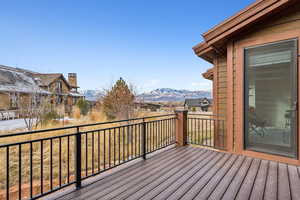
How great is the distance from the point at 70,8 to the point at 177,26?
6142 mm

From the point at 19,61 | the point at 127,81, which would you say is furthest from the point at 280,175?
the point at 19,61

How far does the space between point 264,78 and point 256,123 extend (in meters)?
0.88

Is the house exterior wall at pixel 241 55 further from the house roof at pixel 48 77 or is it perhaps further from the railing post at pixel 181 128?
the house roof at pixel 48 77

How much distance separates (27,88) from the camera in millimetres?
12125

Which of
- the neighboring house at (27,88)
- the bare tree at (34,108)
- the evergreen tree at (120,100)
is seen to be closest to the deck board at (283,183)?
the evergreen tree at (120,100)

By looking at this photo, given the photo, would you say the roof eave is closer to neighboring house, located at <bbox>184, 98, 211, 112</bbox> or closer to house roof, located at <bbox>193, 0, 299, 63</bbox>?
house roof, located at <bbox>193, 0, 299, 63</bbox>

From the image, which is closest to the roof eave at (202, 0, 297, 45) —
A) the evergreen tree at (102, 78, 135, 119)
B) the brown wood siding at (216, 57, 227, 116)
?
the brown wood siding at (216, 57, 227, 116)

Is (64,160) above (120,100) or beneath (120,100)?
beneath

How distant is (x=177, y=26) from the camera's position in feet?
33.2

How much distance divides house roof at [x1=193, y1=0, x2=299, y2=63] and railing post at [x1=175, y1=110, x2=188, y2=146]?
1.80m

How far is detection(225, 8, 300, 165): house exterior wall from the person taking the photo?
8.93 ft

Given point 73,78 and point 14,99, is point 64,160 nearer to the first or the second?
point 14,99

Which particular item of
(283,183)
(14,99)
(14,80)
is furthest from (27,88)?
(283,183)

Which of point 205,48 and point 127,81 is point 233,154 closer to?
point 205,48
